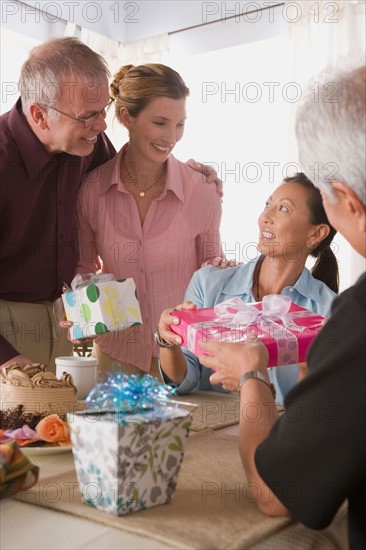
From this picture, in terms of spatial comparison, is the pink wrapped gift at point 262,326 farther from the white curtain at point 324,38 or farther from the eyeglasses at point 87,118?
the white curtain at point 324,38

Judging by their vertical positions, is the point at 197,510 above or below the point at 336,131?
below

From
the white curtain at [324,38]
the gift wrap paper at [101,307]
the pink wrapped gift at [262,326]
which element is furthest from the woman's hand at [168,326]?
the white curtain at [324,38]

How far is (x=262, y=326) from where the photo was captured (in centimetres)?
154

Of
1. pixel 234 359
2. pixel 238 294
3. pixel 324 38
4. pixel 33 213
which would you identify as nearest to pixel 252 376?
pixel 234 359

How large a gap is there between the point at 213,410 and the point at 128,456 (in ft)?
2.43

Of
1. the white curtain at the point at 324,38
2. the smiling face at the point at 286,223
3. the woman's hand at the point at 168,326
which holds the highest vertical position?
the white curtain at the point at 324,38

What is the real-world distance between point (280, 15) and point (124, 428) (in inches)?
188

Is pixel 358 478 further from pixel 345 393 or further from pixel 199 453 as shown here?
pixel 199 453

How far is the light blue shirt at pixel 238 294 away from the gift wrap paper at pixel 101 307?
→ 0.93ft

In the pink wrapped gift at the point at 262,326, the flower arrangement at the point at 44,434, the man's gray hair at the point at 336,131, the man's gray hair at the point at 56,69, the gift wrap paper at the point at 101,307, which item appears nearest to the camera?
the man's gray hair at the point at 336,131

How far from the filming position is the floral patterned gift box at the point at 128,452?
1.00 metres

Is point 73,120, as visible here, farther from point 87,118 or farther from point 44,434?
point 44,434

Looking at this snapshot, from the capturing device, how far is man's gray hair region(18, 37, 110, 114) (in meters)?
2.22

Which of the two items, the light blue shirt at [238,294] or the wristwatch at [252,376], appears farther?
the light blue shirt at [238,294]
